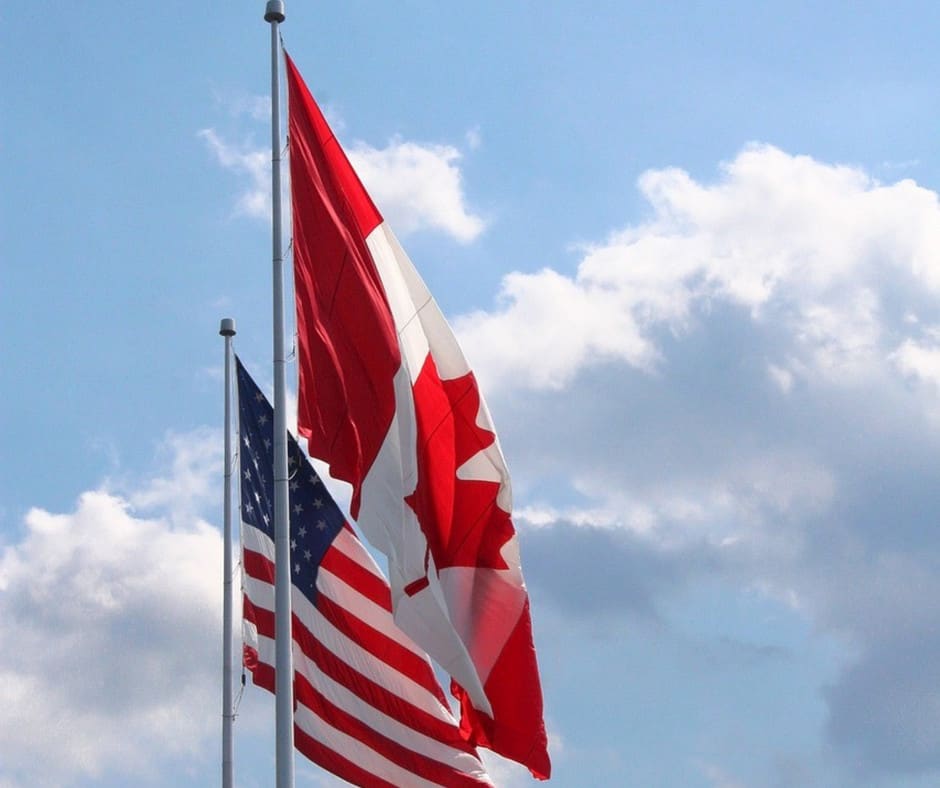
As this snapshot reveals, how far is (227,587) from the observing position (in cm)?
2900

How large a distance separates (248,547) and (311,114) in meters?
8.63

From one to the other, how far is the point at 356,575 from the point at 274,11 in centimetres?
817

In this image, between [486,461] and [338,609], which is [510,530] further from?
[338,609]

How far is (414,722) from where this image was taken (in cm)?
2250

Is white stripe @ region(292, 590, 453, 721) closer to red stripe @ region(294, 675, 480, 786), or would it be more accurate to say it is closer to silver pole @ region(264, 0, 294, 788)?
red stripe @ region(294, 675, 480, 786)

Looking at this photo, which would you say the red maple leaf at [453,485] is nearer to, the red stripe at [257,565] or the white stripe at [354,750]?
the white stripe at [354,750]

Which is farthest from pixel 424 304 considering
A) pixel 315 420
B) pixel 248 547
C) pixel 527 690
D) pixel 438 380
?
pixel 248 547

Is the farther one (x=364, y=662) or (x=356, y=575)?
(x=356, y=575)

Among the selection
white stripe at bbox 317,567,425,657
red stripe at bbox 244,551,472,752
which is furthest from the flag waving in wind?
white stripe at bbox 317,567,425,657

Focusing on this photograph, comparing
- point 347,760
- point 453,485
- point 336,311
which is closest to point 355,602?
point 347,760

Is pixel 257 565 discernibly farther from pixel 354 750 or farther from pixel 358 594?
pixel 354 750

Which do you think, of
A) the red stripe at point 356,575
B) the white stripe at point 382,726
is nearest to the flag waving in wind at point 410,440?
the white stripe at point 382,726

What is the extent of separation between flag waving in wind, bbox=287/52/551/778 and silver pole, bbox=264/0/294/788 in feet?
0.78

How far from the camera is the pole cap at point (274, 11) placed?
2080cm
